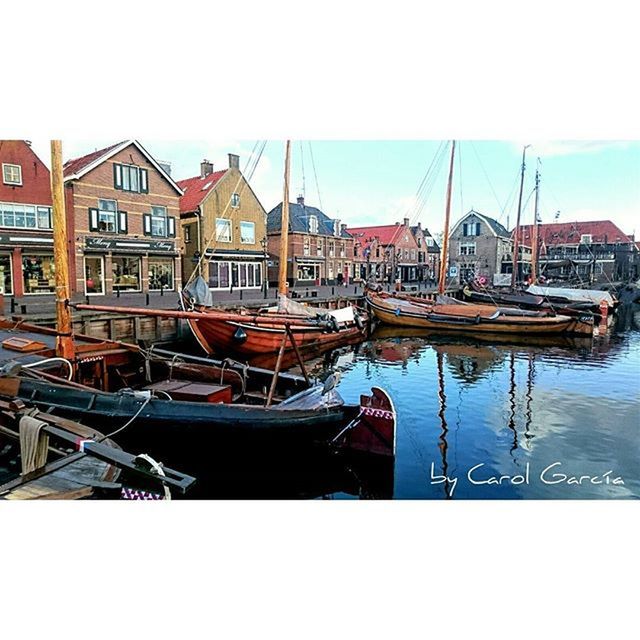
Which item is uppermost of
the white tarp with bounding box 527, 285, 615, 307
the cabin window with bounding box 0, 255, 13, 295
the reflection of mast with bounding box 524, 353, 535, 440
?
the cabin window with bounding box 0, 255, 13, 295

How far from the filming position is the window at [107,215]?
44.7ft

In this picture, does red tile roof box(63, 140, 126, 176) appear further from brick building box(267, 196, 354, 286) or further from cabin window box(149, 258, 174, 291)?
brick building box(267, 196, 354, 286)

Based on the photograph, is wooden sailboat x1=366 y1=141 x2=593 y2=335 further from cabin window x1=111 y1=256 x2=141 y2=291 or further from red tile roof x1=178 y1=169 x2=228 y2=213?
cabin window x1=111 y1=256 x2=141 y2=291

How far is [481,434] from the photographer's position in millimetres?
5812

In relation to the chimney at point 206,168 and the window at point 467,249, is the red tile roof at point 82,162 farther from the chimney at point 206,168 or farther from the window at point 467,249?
the window at point 467,249

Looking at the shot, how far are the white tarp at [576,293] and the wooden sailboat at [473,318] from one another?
9.52ft

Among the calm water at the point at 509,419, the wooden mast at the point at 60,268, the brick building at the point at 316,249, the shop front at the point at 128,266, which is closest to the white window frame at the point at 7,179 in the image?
the shop front at the point at 128,266

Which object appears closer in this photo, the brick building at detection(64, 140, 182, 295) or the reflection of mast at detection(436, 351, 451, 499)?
the reflection of mast at detection(436, 351, 451, 499)

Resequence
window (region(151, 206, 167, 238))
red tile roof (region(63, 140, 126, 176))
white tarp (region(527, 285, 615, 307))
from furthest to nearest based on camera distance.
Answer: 1. white tarp (region(527, 285, 615, 307))
2. window (region(151, 206, 167, 238))
3. red tile roof (region(63, 140, 126, 176))

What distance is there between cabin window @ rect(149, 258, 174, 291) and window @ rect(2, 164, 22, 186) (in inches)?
175

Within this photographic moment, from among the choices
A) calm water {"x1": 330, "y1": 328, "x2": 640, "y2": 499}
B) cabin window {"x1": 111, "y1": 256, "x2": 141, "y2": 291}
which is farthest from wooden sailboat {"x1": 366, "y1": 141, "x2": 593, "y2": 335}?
cabin window {"x1": 111, "y1": 256, "x2": 141, "y2": 291}

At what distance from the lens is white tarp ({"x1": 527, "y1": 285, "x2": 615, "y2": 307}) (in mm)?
18094

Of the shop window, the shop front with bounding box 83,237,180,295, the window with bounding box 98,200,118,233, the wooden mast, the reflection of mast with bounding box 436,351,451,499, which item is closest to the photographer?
the reflection of mast with bounding box 436,351,451,499

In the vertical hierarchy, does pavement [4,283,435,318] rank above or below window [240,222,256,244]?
below
